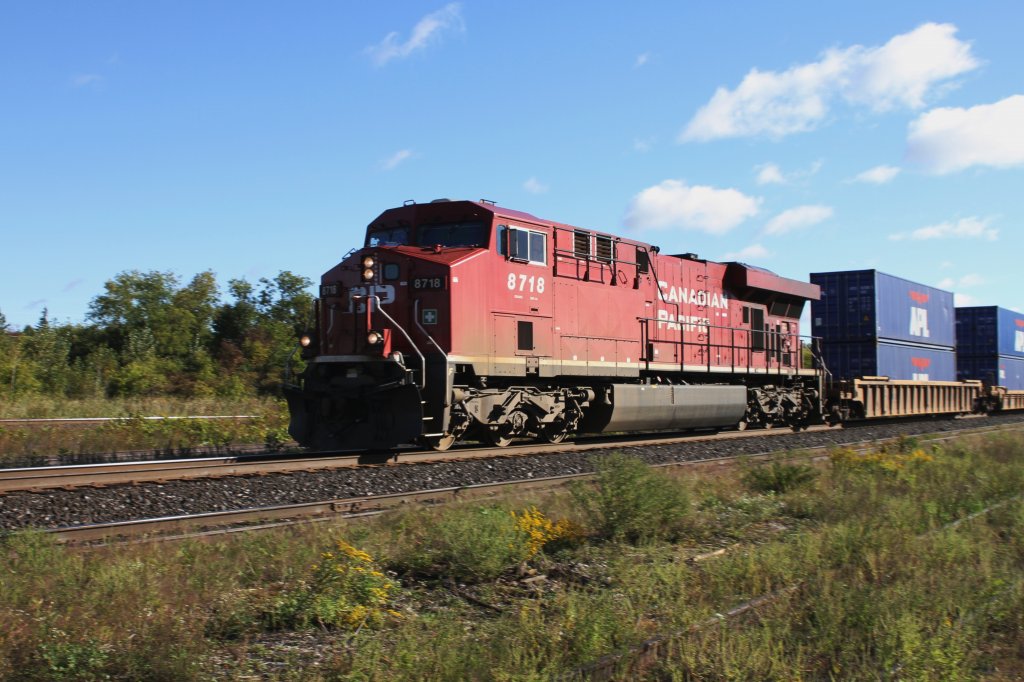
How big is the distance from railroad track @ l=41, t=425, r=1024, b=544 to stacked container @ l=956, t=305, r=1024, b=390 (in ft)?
84.6

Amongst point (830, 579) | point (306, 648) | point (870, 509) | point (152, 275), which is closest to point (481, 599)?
point (306, 648)

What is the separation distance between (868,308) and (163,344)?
23.1 meters

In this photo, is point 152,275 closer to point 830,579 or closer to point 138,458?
point 138,458

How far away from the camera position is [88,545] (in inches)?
238

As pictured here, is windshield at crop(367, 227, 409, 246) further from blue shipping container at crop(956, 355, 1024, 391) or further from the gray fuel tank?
blue shipping container at crop(956, 355, 1024, 391)

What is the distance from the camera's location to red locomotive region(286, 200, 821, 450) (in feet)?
37.8

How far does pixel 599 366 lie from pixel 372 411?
4.31 m

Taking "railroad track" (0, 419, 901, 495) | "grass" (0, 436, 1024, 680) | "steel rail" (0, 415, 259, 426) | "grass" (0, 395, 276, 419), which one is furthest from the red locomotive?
"grass" (0, 395, 276, 419)

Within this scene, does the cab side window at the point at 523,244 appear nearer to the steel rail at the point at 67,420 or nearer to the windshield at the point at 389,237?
the windshield at the point at 389,237

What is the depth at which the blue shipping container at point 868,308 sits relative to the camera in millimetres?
22891

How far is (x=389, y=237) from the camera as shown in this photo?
1314 cm

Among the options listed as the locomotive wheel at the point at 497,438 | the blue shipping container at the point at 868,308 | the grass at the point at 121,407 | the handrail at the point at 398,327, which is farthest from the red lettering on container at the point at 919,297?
the grass at the point at 121,407

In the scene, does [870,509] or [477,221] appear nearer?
[870,509]

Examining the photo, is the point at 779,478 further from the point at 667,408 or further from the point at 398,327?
the point at 667,408
